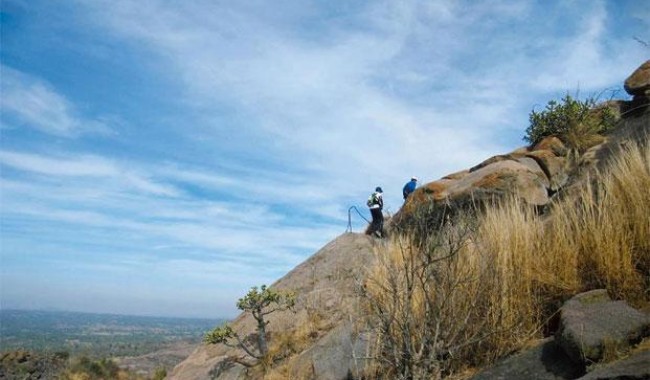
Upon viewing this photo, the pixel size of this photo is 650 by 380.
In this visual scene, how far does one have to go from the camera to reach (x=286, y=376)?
30.8 feet

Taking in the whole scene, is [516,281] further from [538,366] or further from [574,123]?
[574,123]

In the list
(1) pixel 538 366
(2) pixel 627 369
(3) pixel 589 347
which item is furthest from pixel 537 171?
(2) pixel 627 369

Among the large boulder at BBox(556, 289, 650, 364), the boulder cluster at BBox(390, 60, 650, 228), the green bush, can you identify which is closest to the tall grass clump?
the large boulder at BBox(556, 289, 650, 364)

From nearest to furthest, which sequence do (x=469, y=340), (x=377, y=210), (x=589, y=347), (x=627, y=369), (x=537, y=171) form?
(x=627, y=369), (x=589, y=347), (x=469, y=340), (x=537, y=171), (x=377, y=210)

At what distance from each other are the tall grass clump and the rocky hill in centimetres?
16

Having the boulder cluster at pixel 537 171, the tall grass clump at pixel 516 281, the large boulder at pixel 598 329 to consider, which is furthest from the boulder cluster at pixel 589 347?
the boulder cluster at pixel 537 171

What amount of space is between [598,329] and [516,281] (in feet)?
5.09

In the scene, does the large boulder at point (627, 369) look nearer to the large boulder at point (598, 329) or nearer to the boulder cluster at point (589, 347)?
the boulder cluster at point (589, 347)

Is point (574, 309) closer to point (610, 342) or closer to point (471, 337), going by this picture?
point (610, 342)

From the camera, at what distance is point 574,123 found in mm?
14281

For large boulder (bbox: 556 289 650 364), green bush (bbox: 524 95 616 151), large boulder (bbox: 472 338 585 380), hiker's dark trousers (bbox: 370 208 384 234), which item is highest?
green bush (bbox: 524 95 616 151)

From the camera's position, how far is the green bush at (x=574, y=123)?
1393 cm

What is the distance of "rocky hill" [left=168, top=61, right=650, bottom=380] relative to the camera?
4375 millimetres

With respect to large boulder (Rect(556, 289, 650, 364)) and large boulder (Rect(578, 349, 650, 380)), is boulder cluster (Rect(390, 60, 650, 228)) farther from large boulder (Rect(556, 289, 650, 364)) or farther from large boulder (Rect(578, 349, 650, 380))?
large boulder (Rect(578, 349, 650, 380))
